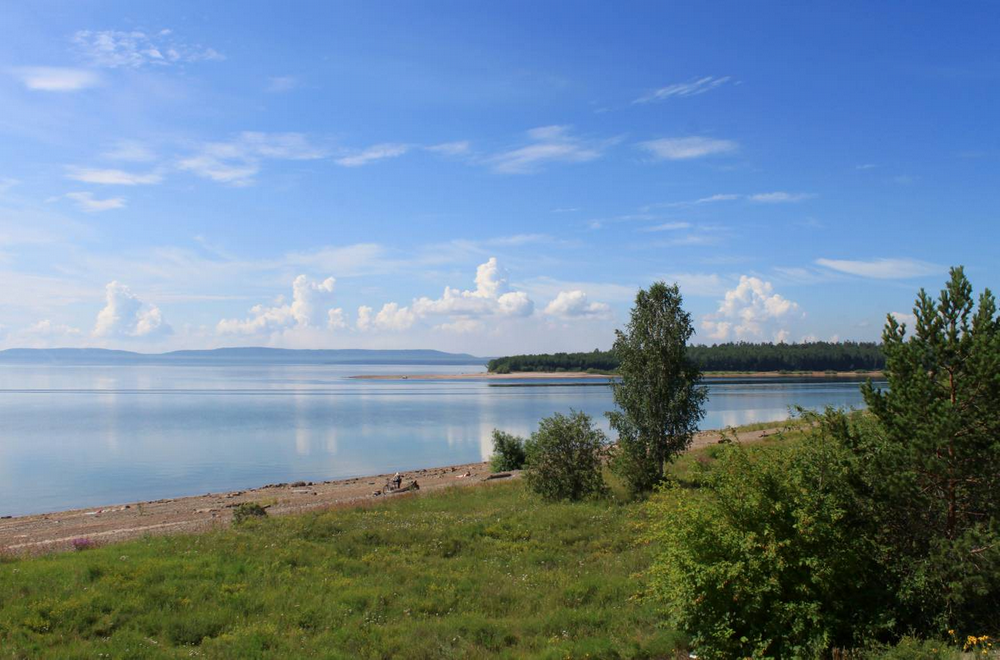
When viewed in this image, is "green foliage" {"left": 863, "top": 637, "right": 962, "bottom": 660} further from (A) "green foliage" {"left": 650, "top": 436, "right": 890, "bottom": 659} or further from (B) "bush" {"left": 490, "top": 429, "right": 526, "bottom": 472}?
(B) "bush" {"left": 490, "top": 429, "right": 526, "bottom": 472}

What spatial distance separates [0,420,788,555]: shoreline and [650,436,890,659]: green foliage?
14966mm

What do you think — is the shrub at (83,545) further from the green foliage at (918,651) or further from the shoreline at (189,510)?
the green foliage at (918,651)

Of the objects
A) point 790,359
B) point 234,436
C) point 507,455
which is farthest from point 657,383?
point 790,359

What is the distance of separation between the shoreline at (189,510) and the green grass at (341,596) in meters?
4.45

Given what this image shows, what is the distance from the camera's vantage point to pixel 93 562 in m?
15.0

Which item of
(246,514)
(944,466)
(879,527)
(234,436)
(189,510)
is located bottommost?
(234,436)

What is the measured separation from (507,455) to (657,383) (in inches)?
484

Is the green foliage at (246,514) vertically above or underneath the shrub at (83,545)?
underneath

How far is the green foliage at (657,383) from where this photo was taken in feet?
93.0

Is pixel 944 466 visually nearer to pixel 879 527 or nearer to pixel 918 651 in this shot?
pixel 879 527

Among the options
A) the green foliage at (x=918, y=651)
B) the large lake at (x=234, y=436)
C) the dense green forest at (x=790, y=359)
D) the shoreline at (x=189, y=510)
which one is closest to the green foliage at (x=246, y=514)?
the shoreline at (x=189, y=510)

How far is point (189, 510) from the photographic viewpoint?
28906mm

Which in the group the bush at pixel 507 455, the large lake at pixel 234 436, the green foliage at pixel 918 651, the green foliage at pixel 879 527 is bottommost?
the large lake at pixel 234 436

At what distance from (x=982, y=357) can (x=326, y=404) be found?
9432 cm
